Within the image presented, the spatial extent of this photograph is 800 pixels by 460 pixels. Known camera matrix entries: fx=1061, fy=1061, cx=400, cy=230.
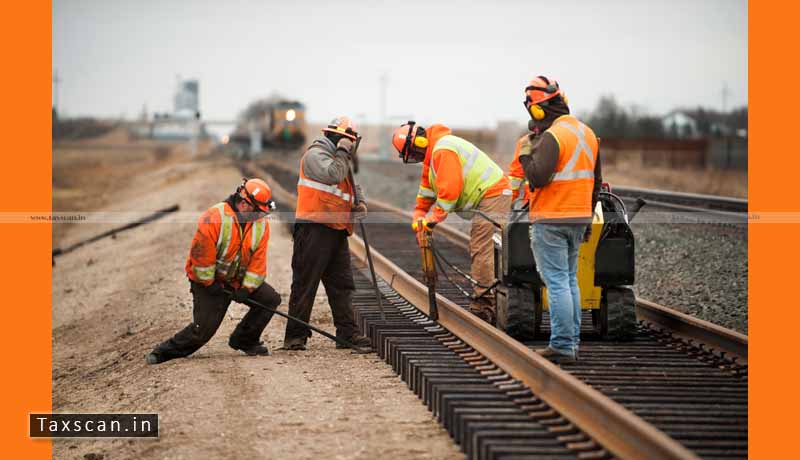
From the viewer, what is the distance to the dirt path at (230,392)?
675cm

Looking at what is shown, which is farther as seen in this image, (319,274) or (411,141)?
(319,274)

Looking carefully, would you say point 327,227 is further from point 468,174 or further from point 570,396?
point 570,396

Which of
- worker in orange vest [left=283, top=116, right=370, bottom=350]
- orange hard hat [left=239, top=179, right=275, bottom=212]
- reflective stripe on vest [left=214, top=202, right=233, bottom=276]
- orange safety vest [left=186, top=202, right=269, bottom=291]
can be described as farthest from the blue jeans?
reflective stripe on vest [left=214, top=202, right=233, bottom=276]

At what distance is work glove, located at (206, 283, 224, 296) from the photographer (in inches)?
374

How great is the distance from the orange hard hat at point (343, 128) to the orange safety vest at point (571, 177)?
2382 millimetres

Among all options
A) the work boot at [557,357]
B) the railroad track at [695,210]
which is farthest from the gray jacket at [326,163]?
the railroad track at [695,210]

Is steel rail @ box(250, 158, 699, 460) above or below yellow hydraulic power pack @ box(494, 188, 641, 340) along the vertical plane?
below

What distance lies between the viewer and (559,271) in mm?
7684

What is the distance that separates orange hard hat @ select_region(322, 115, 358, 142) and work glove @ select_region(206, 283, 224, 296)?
168 cm

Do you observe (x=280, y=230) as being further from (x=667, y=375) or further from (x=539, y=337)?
(x=667, y=375)

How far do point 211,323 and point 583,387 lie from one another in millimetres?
4296

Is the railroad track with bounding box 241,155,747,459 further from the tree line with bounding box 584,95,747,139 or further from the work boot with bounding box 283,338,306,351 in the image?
the tree line with bounding box 584,95,747,139

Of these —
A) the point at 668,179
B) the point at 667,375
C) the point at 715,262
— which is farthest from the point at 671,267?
the point at 668,179

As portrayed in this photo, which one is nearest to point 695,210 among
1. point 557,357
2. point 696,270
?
point 696,270
